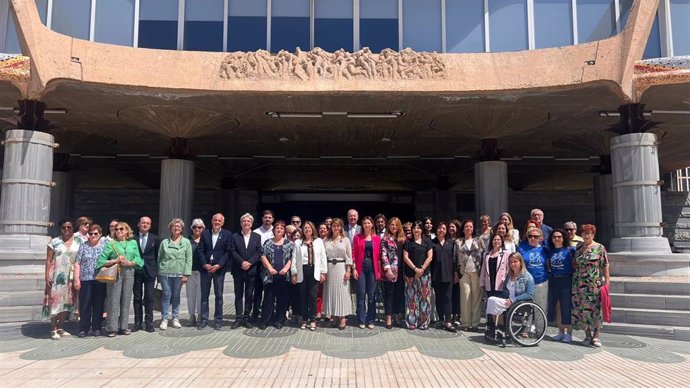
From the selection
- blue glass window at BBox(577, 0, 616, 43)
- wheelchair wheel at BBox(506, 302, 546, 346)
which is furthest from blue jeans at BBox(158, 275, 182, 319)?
blue glass window at BBox(577, 0, 616, 43)

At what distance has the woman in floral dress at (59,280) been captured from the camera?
704 cm

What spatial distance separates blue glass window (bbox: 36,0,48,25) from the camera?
11.4 m

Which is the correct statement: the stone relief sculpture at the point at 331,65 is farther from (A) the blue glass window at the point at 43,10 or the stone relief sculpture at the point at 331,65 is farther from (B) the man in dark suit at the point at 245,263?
(A) the blue glass window at the point at 43,10

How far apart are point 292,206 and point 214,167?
586 cm

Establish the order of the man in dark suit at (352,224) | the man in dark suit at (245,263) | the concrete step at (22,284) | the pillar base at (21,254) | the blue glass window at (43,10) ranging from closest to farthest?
the man in dark suit at (245,263) → the man in dark suit at (352,224) → the concrete step at (22,284) → the pillar base at (21,254) → the blue glass window at (43,10)

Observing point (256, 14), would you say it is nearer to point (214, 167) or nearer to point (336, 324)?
point (336, 324)

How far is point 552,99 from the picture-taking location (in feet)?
37.8

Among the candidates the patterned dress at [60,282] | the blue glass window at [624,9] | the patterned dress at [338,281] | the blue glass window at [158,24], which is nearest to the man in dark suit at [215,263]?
the patterned dress at [338,281]

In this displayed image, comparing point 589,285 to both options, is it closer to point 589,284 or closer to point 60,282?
point 589,284

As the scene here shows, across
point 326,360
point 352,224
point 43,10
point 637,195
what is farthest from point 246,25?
point 637,195

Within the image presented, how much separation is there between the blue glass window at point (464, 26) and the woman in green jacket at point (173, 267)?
8.29 metres

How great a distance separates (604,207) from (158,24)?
18858 millimetres

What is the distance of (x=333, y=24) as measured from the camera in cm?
1193

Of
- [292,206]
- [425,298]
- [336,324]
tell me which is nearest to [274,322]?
[336,324]
